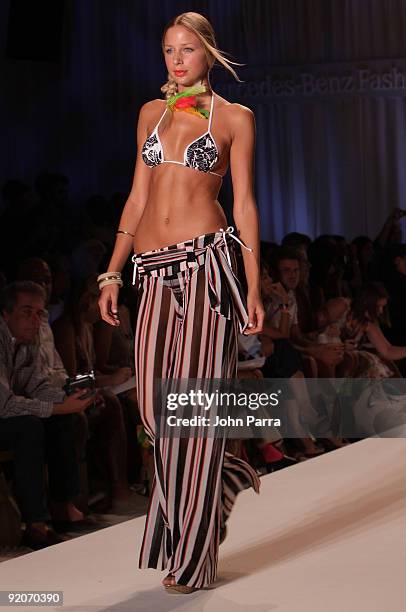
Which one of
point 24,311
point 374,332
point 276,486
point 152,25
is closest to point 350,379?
point 374,332

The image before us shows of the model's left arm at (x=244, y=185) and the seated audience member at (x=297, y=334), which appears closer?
the model's left arm at (x=244, y=185)

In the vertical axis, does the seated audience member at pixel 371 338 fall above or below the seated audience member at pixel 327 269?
below

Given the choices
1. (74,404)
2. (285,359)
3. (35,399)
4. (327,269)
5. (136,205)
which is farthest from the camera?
(327,269)

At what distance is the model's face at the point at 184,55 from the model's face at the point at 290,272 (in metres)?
2.53

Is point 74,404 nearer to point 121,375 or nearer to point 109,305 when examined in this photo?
point 121,375

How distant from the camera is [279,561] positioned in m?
2.31

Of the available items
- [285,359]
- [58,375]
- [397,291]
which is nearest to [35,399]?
[58,375]

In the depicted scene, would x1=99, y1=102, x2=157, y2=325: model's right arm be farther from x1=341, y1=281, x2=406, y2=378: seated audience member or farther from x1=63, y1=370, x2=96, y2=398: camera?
x1=341, y1=281, x2=406, y2=378: seated audience member

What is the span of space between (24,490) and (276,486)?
0.69m

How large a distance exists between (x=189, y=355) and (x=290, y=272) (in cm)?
259

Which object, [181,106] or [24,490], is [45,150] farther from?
[181,106]

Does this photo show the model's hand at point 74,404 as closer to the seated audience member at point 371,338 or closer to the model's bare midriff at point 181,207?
the model's bare midriff at point 181,207

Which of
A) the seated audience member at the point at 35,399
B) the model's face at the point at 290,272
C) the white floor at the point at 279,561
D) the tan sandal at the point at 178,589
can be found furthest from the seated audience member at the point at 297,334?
A: the tan sandal at the point at 178,589

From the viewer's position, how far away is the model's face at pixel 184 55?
209 centimetres
